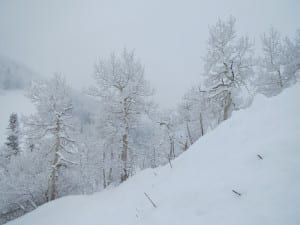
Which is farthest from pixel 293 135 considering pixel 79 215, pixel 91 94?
pixel 91 94

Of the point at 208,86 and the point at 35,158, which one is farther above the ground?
the point at 208,86

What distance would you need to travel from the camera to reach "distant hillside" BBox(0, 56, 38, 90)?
84125 millimetres

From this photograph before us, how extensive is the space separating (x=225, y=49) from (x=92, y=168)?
15.5 meters

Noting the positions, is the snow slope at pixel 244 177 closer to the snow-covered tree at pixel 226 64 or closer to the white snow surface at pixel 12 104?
the snow-covered tree at pixel 226 64

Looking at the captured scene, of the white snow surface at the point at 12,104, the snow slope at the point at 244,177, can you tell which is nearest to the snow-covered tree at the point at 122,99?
the snow slope at the point at 244,177

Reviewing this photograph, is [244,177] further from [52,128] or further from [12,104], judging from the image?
[12,104]

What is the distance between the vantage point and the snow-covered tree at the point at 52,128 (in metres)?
15.6

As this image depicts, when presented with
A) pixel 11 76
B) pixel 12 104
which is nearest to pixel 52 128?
pixel 12 104

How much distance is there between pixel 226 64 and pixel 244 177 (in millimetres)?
14034

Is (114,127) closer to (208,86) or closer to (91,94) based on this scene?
(91,94)

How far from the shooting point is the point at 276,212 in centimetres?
324

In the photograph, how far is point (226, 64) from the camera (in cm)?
1664

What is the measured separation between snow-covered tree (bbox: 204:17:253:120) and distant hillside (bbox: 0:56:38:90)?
83460mm

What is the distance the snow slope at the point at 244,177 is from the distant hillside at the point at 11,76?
90900mm
